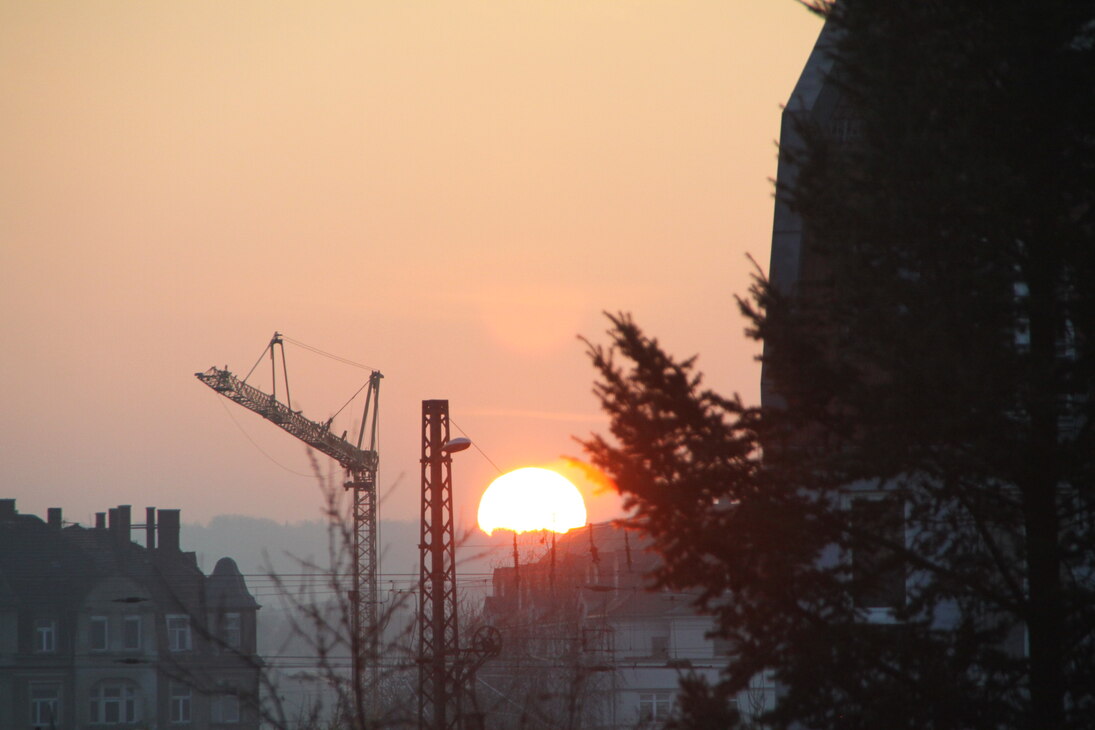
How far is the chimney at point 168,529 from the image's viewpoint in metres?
60.1

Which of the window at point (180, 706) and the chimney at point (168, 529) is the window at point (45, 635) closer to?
the window at point (180, 706)

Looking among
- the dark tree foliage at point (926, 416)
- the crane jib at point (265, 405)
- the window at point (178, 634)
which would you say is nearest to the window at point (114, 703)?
the window at point (178, 634)

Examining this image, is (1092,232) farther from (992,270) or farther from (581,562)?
(581,562)

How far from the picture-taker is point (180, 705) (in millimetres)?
55125

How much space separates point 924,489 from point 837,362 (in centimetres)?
107

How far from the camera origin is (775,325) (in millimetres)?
8539

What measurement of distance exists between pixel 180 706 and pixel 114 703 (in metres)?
2.66

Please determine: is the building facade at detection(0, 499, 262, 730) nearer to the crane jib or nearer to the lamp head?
the crane jib

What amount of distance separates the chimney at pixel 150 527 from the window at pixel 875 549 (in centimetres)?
5582

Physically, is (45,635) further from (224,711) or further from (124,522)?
(224,711)

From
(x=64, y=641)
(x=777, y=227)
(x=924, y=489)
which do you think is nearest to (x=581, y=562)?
(x=64, y=641)

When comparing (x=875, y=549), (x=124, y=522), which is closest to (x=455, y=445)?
(x=875, y=549)

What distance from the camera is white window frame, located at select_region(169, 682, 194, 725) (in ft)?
179

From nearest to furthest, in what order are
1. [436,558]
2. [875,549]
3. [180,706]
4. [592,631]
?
[875,549], [436,558], [592,631], [180,706]
